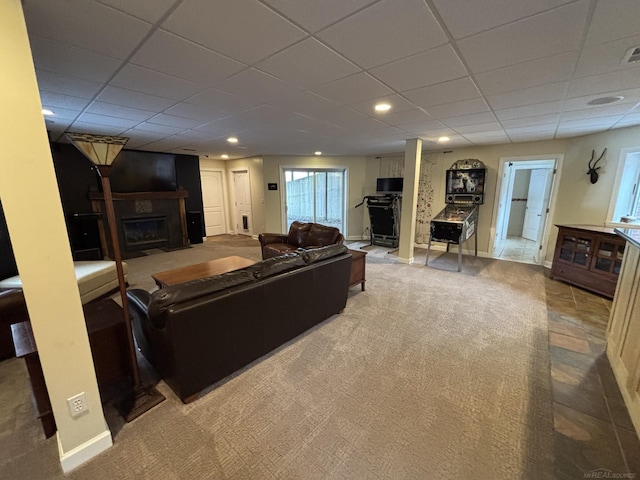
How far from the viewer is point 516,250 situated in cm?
607

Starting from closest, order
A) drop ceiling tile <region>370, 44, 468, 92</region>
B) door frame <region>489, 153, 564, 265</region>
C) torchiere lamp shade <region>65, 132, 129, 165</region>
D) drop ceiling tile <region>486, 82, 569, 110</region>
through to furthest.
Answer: torchiere lamp shade <region>65, 132, 129, 165</region> → drop ceiling tile <region>370, 44, 468, 92</region> → drop ceiling tile <region>486, 82, 569, 110</region> → door frame <region>489, 153, 564, 265</region>

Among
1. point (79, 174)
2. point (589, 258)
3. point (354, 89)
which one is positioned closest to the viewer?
point (354, 89)

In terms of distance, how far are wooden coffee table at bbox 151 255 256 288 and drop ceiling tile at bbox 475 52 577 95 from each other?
2983 mm

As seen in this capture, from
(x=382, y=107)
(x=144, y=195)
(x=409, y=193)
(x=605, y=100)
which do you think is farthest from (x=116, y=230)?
(x=144, y=195)

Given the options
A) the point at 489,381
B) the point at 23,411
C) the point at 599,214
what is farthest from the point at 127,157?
the point at 599,214

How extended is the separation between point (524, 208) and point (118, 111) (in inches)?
371

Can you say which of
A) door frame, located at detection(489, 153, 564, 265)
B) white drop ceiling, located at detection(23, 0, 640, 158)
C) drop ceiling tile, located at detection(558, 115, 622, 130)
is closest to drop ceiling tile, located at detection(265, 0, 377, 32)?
white drop ceiling, located at detection(23, 0, 640, 158)

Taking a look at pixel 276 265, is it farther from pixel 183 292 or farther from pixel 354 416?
pixel 354 416

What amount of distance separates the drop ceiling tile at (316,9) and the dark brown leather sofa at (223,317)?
5.15 feet

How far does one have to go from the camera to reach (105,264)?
10.7ft

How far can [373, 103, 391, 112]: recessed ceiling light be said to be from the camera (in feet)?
8.81

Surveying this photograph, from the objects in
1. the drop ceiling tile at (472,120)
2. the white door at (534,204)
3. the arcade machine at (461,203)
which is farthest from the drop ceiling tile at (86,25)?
the white door at (534,204)

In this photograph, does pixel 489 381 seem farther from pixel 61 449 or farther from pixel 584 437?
pixel 61 449

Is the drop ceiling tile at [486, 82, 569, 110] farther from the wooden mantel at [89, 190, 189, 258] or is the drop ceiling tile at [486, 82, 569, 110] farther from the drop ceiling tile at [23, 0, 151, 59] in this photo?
the wooden mantel at [89, 190, 189, 258]
